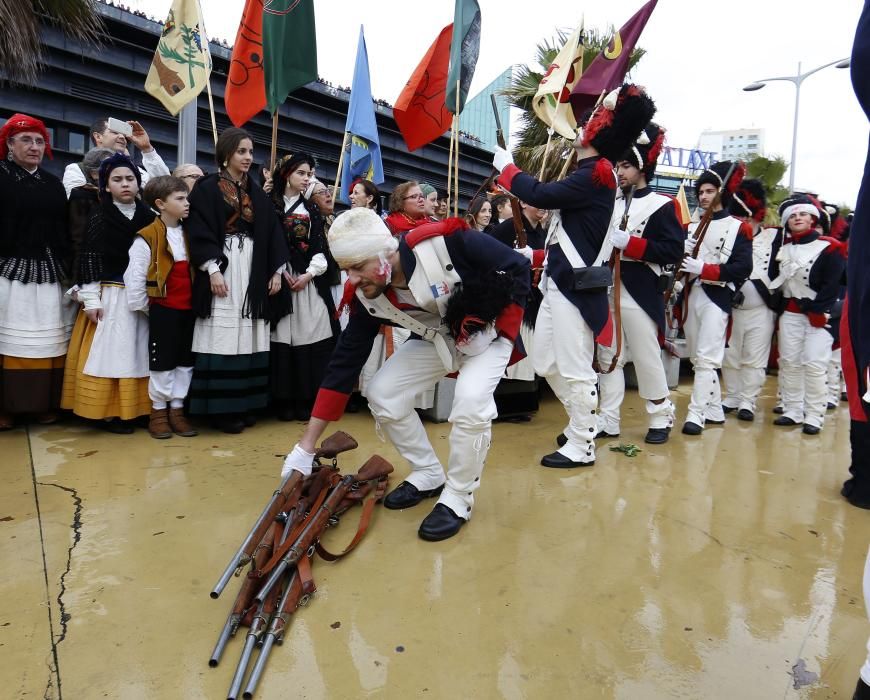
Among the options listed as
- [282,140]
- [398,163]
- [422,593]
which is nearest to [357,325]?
[422,593]

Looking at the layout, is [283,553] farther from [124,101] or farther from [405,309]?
[124,101]

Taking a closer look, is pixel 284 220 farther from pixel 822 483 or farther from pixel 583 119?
pixel 822 483

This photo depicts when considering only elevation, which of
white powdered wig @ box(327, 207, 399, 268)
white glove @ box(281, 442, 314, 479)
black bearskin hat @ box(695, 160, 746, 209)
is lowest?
white glove @ box(281, 442, 314, 479)

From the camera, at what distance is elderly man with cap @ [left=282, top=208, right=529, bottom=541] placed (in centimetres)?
247

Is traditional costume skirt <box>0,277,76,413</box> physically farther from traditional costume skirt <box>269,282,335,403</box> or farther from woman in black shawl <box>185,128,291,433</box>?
traditional costume skirt <box>269,282,335,403</box>

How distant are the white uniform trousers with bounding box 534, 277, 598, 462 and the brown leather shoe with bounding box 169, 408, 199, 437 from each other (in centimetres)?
231

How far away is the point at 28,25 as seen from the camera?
19.2 ft

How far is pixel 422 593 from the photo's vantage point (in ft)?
7.03

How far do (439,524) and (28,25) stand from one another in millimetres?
6309

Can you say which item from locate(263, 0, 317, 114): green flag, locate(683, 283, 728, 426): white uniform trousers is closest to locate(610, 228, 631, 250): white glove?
locate(683, 283, 728, 426): white uniform trousers

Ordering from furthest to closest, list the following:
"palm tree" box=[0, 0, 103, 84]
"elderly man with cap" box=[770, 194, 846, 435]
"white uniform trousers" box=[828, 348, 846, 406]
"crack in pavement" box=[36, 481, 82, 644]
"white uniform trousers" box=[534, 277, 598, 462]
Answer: "white uniform trousers" box=[828, 348, 846, 406], "palm tree" box=[0, 0, 103, 84], "elderly man with cap" box=[770, 194, 846, 435], "white uniform trousers" box=[534, 277, 598, 462], "crack in pavement" box=[36, 481, 82, 644]

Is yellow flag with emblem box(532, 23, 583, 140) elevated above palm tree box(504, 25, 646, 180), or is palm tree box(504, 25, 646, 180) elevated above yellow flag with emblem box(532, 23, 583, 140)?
palm tree box(504, 25, 646, 180)

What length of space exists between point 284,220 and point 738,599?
3520 millimetres

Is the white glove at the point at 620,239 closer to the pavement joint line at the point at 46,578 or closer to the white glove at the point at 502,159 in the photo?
the white glove at the point at 502,159
